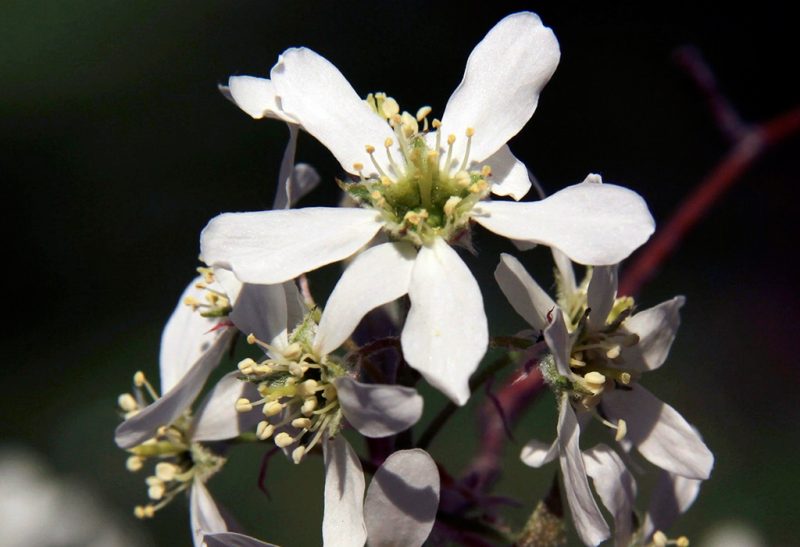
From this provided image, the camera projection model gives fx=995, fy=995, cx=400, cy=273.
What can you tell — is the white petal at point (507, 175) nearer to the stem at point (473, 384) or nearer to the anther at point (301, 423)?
the stem at point (473, 384)

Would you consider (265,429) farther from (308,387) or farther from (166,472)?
(166,472)

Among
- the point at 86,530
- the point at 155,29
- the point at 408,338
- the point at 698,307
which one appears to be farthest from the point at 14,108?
the point at 408,338

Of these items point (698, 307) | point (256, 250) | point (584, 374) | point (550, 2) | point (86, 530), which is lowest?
point (698, 307)

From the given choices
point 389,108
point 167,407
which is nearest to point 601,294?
point 389,108

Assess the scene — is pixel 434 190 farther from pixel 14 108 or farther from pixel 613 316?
pixel 14 108

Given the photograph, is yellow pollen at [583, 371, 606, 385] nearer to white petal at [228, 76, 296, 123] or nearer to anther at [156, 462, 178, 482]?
white petal at [228, 76, 296, 123]

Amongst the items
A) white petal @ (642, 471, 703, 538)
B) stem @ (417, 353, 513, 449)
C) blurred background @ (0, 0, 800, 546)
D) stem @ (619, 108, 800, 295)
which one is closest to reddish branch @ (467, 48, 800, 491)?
stem @ (619, 108, 800, 295)

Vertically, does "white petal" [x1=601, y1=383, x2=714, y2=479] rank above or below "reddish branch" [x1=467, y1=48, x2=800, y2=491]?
above
